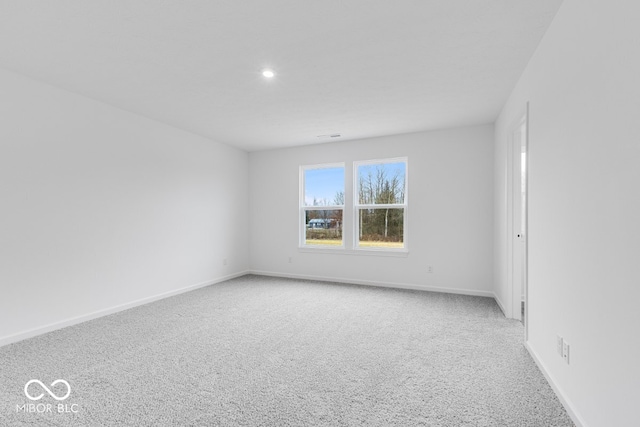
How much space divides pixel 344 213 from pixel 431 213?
142 centimetres

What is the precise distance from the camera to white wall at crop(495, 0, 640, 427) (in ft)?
4.03

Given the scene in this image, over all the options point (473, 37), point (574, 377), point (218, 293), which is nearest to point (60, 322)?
point (218, 293)

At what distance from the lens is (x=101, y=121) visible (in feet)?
11.5

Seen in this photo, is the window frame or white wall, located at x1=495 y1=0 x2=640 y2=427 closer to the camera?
white wall, located at x1=495 y1=0 x2=640 y2=427

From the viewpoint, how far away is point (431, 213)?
4684 mm

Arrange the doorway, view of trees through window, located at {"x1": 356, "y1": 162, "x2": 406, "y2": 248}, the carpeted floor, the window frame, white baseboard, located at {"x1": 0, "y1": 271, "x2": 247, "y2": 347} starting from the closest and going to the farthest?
the carpeted floor
white baseboard, located at {"x1": 0, "y1": 271, "x2": 247, "y2": 347}
the doorway
view of trees through window, located at {"x1": 356, "y1": 162, "x2": 406, "y2": 248}
the window frame

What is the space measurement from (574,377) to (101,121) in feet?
15.4

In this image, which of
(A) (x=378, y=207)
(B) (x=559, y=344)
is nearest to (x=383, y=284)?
(A) (x=378, y=207)

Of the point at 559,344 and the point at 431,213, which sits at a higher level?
the point at 431,213

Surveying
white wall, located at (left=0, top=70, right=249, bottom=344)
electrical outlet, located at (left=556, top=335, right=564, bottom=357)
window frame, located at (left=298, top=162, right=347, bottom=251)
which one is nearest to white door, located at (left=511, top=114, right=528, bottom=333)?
electrical outlet, located at (left=556, top=335, right=564, bottom=357)

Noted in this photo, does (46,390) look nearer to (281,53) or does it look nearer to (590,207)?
(281,53)

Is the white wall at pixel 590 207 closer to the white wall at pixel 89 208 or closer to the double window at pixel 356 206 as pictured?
the double window at pixel 356 206

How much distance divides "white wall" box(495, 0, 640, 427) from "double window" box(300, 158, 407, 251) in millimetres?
2710

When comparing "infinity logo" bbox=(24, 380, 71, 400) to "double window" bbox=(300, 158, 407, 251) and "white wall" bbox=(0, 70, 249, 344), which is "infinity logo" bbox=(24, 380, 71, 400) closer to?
"white wall" bbox=(0, 70, 249, 344)
